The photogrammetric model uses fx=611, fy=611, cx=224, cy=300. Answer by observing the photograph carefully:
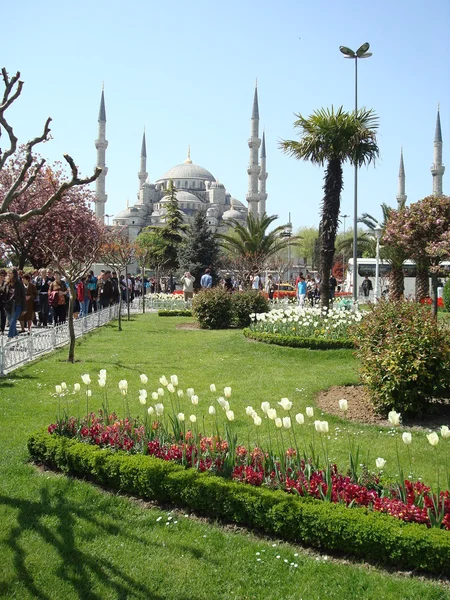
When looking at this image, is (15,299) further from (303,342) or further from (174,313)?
(174,313)

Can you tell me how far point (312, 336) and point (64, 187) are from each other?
25.4 feet

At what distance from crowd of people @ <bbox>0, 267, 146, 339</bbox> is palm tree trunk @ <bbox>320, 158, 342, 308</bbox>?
569 centimetres

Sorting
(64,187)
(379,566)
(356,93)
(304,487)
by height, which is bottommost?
(379,566)

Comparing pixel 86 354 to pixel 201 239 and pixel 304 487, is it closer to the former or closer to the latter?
pixel 304 487

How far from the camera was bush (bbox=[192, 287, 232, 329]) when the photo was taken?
1616 centimetres

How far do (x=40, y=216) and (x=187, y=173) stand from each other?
84.4 meters

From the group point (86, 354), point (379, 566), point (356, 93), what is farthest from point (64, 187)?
point (356, 93)

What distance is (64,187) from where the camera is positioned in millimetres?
Result: 4527

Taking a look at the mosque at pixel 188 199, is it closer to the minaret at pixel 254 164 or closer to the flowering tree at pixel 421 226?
the minaret at pixel 254 164

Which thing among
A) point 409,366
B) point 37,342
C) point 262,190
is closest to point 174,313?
point 37,342

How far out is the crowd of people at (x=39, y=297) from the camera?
12.3m

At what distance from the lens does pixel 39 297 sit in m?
16.0

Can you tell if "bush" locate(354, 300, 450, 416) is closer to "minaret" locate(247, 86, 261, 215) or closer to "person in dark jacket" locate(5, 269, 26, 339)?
"person in dark jacket" locate(5, 269, 26, 339)

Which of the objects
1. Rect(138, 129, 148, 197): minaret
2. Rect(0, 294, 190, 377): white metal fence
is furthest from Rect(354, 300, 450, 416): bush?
Rect(138, 129, 148, 197): minaret
